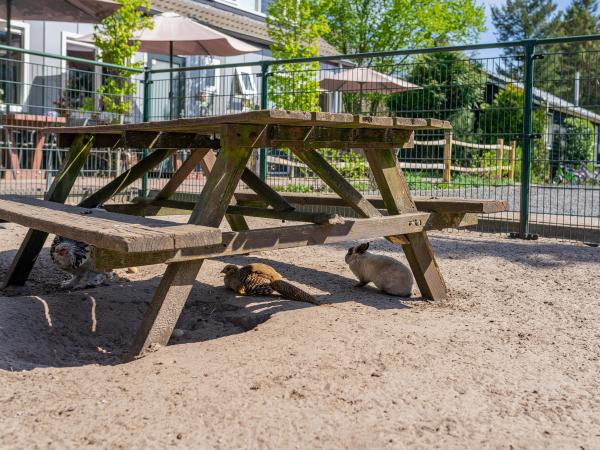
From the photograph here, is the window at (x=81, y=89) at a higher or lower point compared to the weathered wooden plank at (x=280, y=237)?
higher

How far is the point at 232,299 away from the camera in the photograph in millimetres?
4688

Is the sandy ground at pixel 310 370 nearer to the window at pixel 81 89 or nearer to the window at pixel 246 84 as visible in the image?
the window at pixel 246 84

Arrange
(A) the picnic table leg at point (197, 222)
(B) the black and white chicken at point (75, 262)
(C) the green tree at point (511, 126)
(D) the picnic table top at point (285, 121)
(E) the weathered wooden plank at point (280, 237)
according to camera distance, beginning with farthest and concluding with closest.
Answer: (C) the green tree at point (511, 126) < (B) the black and white chicken at point (75, 262) < (A) the picnic table leg at point (197, 222) < (D) the picnic table top at point (285, 121) < (E) the weathered wooden plank at point (280, 237)

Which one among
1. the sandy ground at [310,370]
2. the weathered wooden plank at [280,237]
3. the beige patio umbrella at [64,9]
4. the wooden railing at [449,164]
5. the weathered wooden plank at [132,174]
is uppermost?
the beige patio umbrella at [64,9]

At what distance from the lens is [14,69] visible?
11875mm

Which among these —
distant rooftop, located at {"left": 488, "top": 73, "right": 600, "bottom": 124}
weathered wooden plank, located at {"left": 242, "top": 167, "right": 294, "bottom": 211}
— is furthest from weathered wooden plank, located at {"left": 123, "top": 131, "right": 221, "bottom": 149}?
distant rooftop, located at {"left": 488, "top": 73, "right": 600, "bottom": 124}

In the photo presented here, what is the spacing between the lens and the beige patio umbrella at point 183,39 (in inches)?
482

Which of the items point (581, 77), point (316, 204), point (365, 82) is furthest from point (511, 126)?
point (316, 204)

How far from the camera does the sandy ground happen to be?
2.53m

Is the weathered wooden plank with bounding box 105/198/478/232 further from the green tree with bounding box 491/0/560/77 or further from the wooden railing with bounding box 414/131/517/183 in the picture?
the green tree with bounding box 491/0/560/77

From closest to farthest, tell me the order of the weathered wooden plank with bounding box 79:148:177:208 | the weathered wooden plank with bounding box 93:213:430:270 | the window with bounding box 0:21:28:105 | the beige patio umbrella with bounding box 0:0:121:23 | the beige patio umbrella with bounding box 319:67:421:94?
the weathered wooden plank with bounding box 93:213:430:270 → the weathered wooden plank with bounding box 79:148:177:208 → the beige patio umbrella with bounding box 319:67:421:94 → the beige patio umbrella with bounding box 0:0:121:23 → the window with bounding box 0:21:28:105

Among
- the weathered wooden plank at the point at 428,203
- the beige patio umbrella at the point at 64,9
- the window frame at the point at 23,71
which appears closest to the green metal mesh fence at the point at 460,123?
the window frame at the point at 23,71

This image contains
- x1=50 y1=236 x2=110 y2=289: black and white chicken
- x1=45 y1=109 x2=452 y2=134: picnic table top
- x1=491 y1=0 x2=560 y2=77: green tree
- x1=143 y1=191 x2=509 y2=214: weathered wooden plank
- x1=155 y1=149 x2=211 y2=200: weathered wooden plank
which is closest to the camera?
x1=45 y1=109 x2=452 y2=134: picnic table top

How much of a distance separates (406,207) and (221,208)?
147 cm
